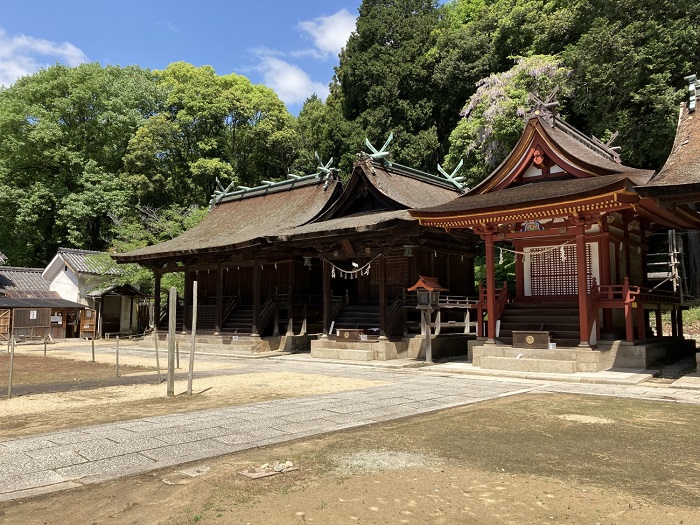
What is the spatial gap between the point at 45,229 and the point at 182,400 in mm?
41335

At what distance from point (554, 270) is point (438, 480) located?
13958 mm

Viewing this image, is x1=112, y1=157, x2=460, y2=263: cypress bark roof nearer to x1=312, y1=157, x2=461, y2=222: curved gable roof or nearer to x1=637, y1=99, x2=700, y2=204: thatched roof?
x1=312, y1=157, x2=461, y2=222: curved gable roof

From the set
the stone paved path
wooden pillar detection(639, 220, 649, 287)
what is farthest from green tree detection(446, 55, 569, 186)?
the stone paved path

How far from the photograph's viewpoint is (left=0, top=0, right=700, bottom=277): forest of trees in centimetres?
3566

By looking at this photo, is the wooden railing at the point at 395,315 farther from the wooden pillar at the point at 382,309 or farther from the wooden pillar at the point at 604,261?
the wooden pillar at the point at 604,261

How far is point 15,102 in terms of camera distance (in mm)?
41062

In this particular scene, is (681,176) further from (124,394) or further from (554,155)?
(124,394)

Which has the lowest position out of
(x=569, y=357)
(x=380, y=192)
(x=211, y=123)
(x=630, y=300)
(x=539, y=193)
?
(x=569, y=357)

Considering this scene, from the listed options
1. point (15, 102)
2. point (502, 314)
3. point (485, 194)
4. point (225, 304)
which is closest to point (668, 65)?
Answer: point (485, 194)

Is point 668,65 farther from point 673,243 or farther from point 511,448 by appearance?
point 511,448

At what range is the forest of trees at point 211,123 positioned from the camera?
1404 inches

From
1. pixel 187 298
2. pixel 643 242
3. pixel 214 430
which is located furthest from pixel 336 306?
pixel 214 430

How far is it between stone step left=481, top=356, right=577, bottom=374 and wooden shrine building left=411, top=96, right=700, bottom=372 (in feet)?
0.09

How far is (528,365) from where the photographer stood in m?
14.5
